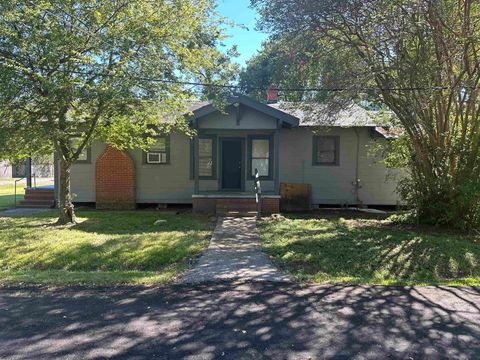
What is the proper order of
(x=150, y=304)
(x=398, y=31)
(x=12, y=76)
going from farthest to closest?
(x=398, y=31) → (x=12, y=76) → (x=150, y=304)

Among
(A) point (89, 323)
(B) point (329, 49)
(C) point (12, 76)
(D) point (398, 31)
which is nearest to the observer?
(A) point (89, 323)

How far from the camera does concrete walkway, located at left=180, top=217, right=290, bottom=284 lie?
646 centimetres

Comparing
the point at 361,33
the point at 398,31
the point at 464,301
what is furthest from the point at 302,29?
the point at 464,301

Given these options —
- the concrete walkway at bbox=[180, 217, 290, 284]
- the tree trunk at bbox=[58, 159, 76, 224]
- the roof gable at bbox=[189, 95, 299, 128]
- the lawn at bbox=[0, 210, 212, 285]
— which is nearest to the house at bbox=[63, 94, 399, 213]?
the roof gable at bbox=[189, 95, 299, 128]

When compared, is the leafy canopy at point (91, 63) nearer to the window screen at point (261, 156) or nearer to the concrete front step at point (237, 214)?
the concrete front step at point (237, 214)

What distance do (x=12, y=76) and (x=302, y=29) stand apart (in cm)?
612

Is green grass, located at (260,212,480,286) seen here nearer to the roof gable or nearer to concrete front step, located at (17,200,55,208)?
the roof gable

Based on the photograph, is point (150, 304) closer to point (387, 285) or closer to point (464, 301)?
point (387, 285)

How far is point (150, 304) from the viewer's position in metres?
5.18

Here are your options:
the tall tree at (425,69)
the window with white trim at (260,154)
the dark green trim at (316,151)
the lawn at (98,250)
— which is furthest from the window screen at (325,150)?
the lawn at (98,250)

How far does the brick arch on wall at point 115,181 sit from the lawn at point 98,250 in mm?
3060

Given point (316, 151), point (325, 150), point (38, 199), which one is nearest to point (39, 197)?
point (38, 199)

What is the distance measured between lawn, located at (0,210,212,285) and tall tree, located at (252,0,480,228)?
5302mm

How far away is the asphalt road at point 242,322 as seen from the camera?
391 cm
